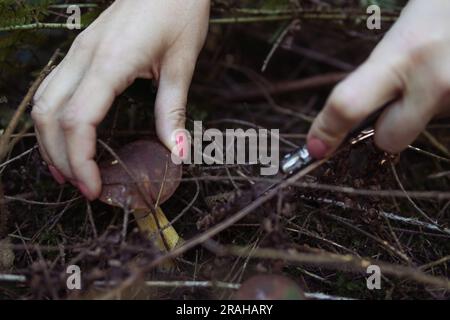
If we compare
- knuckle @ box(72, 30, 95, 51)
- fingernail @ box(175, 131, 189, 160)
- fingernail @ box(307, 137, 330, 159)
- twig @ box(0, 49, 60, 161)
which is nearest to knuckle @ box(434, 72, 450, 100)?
fingernail @ box(307, 137, 330, 159)

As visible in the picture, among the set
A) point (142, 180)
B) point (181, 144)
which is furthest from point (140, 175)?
point (181, 144)

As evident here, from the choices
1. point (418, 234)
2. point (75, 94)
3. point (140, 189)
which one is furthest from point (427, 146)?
point (75, 94)

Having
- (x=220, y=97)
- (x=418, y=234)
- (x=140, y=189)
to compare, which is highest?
(x=220, y=97)

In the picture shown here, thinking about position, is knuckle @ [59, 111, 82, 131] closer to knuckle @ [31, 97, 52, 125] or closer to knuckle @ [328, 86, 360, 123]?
knuckle @ [31, 97, 52, 125]

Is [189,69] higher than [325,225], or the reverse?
[189,69]

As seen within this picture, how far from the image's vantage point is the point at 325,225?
1.83 m

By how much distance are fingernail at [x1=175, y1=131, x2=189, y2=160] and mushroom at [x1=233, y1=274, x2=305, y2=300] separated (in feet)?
1.72

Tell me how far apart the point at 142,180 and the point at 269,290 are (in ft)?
1.80

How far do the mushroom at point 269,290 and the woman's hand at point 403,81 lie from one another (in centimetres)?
43

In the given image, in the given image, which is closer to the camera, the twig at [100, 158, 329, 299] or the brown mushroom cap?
the twig at [100, 158, 329, 299]

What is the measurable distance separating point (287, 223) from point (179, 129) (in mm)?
510

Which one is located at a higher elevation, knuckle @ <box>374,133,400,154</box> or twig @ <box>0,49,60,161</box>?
twig @ <box>0,49,60,161</box>

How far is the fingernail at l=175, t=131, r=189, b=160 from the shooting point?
1.66m

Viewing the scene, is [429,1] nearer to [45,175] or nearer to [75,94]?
[75,94]
